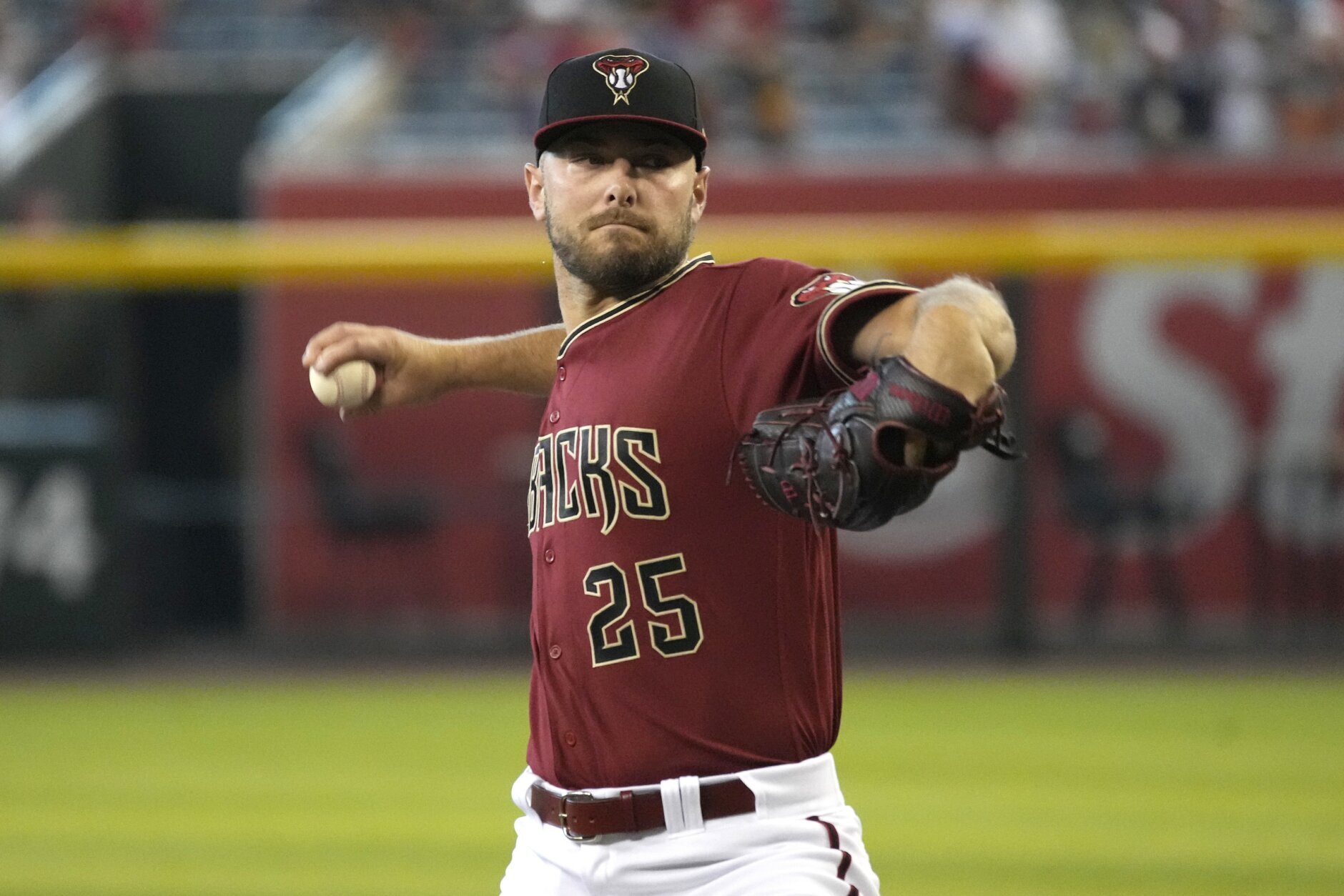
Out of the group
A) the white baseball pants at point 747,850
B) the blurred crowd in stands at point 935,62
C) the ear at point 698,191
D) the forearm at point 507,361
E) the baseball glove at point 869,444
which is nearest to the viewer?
the baseball glove at point 869,444

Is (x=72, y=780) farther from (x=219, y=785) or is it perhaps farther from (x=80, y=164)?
(x=80, y=164)

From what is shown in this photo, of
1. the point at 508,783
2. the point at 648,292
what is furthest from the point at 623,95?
the point at 508,783

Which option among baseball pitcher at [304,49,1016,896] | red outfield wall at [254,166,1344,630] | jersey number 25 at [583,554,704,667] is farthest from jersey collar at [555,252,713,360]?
red outfield wall at [254,166,1344,630]

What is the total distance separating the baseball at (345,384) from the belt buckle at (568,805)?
2.36 feet

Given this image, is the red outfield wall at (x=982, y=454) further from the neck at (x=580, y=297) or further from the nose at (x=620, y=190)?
the nose at (x=620, y=190)

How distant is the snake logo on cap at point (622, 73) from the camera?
2486 mm

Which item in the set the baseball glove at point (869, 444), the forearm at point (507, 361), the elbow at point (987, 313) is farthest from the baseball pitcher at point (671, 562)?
the forearm at point (507, 361)

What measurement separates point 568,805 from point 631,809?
0.11 meters

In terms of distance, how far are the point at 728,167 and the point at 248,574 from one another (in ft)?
13.8

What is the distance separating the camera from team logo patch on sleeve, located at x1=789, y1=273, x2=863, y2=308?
2.32m

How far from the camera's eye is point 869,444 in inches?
80.6

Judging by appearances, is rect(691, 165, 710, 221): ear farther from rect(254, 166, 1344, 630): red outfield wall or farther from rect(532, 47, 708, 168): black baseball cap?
rect(254, 166, 1344, 630): red outfield wall

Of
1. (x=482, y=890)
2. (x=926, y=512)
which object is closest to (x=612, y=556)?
(x=482, y=890)

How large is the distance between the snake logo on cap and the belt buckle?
1.00m
